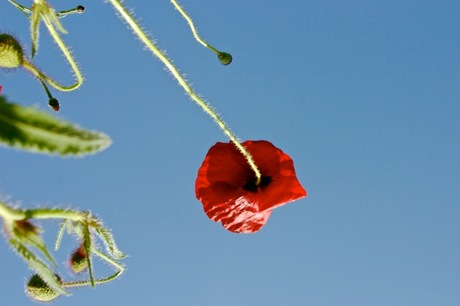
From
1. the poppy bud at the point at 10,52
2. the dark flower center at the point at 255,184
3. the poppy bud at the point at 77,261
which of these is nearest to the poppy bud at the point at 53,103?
the poppy bud at the point at 10,52

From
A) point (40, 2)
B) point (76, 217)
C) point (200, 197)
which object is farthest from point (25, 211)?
point (200, 197)

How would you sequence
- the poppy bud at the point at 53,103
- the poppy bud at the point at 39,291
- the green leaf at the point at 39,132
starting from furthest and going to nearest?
the poppy bud at the point at 39,291 → the poppy bud at the point at 53,103 → the green leaf at the point at 39,132

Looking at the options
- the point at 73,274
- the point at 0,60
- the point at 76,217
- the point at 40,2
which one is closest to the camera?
the point at 76,217

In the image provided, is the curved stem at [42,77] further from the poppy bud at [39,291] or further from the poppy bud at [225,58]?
the poppy bud at [39,291]

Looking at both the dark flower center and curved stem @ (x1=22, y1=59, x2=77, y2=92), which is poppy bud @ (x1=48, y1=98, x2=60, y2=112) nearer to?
curved stem @ (x1=22, y1=59, x2=77, y2=92)

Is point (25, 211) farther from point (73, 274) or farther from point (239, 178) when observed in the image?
point (239, 178)
